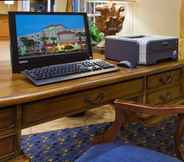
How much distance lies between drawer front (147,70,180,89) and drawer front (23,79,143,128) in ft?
0.36

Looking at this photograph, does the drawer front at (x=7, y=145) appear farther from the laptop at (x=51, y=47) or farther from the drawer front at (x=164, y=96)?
the drawer front at (x=164, y=96)

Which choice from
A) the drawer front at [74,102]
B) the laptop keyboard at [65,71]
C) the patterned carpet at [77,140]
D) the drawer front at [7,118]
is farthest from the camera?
the patterned carpet at [77,140]

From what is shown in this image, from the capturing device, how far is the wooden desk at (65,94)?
49.0 inches

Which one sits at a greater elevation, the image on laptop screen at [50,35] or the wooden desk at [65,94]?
the image on laptop screen at [50,35]

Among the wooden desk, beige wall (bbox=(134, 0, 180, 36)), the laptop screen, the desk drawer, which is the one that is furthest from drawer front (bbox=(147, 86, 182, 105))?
the desk drawer

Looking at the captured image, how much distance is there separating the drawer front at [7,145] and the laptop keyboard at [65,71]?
0.27 m

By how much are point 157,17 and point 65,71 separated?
5.39 feet

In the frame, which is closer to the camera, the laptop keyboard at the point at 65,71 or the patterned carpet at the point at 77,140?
the laptop keyboard at the point at 65,71

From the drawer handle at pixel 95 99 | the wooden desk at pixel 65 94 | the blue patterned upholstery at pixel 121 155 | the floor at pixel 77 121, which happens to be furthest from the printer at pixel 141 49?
the floor at pixel 77 121

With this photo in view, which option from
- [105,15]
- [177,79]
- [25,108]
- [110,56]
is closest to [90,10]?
[105,15]

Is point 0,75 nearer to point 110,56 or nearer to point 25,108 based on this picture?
point 25,108

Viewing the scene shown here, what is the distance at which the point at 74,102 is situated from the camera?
1.48 m

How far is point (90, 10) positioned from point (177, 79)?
125 cm

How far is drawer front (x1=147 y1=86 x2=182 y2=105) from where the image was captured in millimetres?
1947
